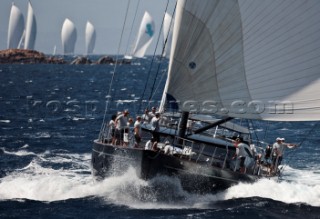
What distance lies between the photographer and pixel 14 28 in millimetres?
194875

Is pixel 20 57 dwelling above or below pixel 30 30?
below

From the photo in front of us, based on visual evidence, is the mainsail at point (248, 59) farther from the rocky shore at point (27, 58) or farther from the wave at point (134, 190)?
the rocky shore at point (27, 58)

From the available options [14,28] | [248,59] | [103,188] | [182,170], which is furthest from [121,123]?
[14,28]

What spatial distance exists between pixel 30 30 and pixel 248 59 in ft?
573

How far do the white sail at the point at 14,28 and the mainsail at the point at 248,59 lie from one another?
579ft

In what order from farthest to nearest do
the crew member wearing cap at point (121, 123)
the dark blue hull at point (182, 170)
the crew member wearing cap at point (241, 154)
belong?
the crew member wearing cap at point (121, 123) < the crew member wearing cap at point (241, 154) < the dark blue hull at point (182, 170)

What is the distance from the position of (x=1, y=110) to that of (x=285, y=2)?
4021 centimetres

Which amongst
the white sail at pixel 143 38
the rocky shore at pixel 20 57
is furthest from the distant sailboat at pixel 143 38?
the rocky shore at pixel 20 57

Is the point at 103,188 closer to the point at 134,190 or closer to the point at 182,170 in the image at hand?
the point at 134,190

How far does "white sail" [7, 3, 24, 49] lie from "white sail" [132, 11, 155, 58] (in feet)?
131

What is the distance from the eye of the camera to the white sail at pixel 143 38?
173000 mm

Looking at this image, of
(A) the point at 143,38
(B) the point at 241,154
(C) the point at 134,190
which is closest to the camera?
(C) the point at 134,190

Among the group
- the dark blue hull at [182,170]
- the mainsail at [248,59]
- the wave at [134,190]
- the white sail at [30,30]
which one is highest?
the white sail at [30,30]

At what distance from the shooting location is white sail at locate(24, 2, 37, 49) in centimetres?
19034
